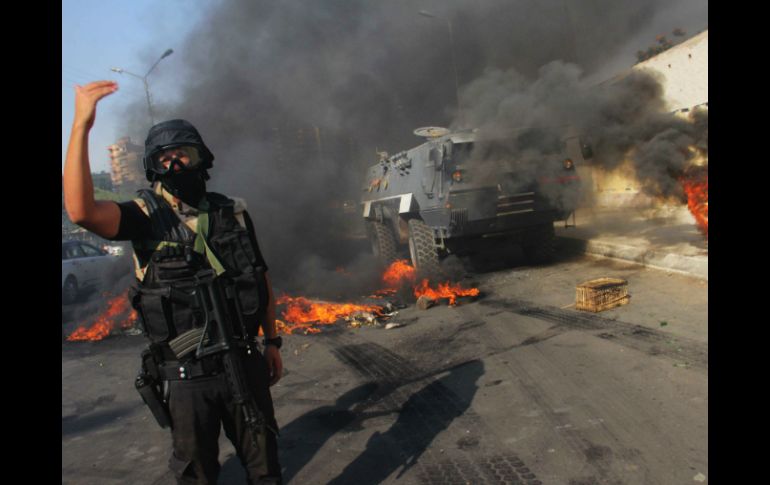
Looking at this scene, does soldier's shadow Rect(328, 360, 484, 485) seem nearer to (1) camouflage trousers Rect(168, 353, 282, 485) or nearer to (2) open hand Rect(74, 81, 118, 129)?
(1) camouflage trousers Rect(168, 353, 282, 485)

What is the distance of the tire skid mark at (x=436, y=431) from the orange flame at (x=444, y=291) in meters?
2.33

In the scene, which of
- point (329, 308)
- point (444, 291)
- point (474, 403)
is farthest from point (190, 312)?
point (444, 291)

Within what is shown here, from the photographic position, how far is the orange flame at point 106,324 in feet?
22.1

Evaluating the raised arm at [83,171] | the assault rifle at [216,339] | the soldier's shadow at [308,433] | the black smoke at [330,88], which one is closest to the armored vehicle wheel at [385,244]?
the black smoke at [330,88]

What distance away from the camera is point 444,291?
23.7ft

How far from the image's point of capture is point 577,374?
3861mm

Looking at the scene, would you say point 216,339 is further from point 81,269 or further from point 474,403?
point 81,269

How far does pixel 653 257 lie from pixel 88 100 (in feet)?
23.5

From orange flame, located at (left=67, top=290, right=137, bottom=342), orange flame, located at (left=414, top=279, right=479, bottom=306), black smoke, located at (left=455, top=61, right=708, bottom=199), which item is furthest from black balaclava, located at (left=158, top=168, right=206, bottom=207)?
black smoke, located at (left=455, top=61, right=708, bottom=199)

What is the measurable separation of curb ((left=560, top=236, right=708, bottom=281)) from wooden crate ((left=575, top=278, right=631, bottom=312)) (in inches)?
49.9

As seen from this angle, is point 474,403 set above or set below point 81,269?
below

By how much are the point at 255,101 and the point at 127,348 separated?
869cm

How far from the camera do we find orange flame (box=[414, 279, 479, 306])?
273 inches

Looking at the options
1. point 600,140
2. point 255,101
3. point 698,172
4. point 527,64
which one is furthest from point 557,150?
point 255,101
